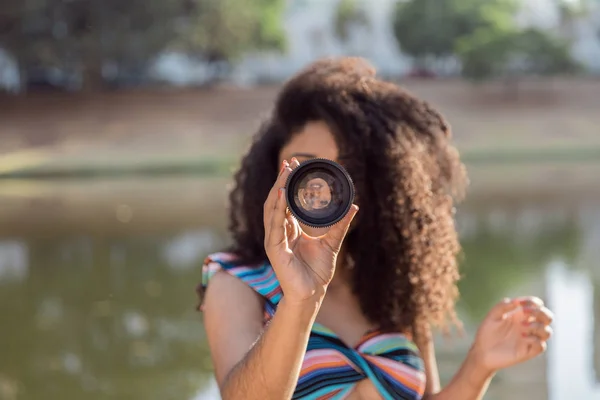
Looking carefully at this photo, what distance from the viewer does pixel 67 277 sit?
8.12 meters

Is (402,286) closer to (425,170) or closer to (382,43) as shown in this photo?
(425,170)

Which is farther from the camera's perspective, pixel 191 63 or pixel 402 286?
pixel 191 63

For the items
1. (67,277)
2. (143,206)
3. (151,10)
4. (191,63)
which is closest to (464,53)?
(151,10)

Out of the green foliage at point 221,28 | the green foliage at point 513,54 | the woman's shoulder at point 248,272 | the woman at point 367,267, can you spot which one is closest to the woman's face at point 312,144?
the woman at point 367,267

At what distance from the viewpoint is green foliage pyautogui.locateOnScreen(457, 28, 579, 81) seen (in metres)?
26.8

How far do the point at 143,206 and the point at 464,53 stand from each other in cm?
1596

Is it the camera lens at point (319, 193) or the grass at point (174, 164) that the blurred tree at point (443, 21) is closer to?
the grass at point (174, 164)

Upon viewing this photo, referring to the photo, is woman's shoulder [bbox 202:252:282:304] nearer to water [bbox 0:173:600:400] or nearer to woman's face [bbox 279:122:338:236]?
woman's face [bbox 279:122:338:236]

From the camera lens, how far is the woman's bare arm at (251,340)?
1.41m

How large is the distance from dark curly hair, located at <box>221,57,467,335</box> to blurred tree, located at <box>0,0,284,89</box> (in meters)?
23.7

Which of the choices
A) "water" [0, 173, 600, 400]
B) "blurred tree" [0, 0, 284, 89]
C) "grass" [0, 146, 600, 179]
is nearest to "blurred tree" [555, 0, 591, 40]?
"blurred tree" [0, 0, 284, 89]

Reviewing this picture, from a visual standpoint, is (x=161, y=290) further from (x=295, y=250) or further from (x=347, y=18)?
(x=347, y=18)

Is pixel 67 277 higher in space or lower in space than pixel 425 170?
lower

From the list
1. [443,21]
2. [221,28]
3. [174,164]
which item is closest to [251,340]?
[174,164]
